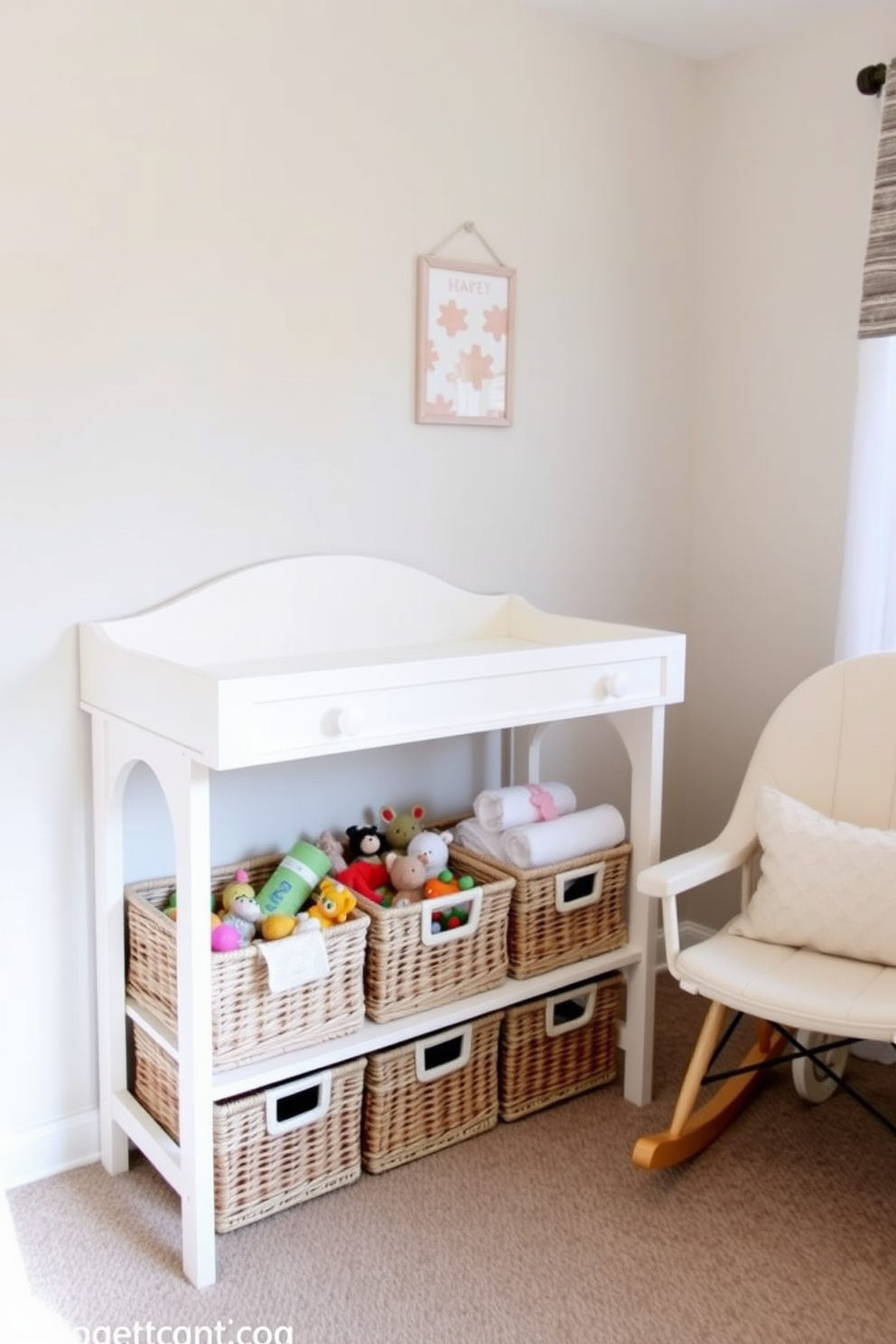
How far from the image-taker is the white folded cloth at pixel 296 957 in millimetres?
1930

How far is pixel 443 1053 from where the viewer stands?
229 cm

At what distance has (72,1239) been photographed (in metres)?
1.96

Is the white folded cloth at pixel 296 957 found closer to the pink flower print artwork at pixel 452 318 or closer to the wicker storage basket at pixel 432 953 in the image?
the wicker storage basket at pixel 432 953

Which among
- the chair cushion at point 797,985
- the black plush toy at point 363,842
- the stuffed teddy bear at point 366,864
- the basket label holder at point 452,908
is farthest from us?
the black plush toy at point 363,842

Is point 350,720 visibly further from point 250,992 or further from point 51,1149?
point 51,1149

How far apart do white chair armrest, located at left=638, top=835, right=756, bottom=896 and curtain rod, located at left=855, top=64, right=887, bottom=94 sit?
1.60 metres

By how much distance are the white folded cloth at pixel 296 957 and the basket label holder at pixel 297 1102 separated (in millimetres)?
178

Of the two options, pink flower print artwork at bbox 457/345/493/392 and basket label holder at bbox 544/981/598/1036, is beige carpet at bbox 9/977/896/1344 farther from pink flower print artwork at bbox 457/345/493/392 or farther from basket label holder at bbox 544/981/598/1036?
pink flower print artwork at bbox 457/345/493/392

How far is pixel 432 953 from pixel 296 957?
0.31 m

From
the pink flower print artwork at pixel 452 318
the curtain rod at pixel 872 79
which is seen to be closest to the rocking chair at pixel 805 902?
the pink flower print artwork at pixel 452 318

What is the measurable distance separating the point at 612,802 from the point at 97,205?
5.89ft

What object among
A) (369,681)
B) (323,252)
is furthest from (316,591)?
(323,252)

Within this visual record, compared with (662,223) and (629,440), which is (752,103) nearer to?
(662,223)

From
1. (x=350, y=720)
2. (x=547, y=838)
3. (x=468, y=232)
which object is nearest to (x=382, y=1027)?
(x=547, y=838)
